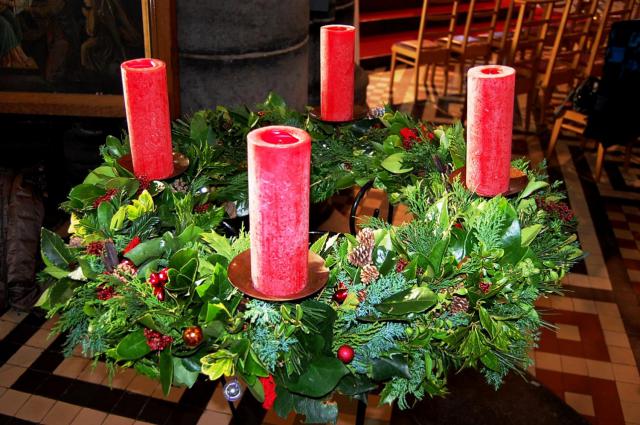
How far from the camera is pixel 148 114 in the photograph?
112cm

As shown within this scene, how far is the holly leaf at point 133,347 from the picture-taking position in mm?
966

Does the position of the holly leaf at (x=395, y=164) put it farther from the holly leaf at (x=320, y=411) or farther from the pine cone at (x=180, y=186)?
the holly leaf at (x=320, y=411)

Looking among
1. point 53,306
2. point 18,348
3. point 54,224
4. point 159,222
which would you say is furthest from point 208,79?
point 53,306

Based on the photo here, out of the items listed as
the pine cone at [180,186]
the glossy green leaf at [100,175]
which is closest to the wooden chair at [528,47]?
the pine cone at [180,186]

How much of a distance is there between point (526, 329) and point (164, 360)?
0.64m

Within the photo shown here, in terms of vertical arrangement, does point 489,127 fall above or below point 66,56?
above

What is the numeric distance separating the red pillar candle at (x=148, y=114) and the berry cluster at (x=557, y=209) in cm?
78

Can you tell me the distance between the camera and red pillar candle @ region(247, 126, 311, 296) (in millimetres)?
764

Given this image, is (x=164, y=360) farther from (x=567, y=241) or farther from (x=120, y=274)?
(x=567, y=241)

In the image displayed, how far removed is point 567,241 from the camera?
1235 mm

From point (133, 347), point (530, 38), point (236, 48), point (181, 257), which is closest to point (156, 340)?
point (133, 347)

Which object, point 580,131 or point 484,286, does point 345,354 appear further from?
point 580,131

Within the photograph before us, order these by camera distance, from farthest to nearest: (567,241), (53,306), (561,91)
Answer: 1. (561,91)
2. (567,241)
3. (53,306)

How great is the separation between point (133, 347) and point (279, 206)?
0.37 meters
